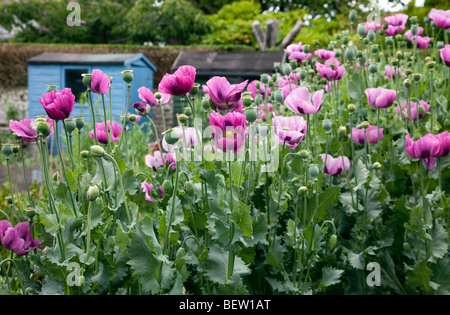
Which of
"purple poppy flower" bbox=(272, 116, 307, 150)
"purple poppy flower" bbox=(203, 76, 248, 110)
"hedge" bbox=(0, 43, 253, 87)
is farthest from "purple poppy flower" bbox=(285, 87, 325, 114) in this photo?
"hedge" bbox=(0, 43, 253, 87)

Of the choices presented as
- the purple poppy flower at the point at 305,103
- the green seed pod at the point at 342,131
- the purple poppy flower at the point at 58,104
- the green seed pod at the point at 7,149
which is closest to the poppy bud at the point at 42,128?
the purple poppy flower at the point at 58,104

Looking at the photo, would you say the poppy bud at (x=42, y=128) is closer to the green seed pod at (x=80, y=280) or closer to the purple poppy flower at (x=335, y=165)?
the green seed pod at (x=80, y=280)

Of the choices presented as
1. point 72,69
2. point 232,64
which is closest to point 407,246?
point 232,64

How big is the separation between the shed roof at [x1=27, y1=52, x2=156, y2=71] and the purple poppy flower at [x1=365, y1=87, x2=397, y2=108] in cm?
621

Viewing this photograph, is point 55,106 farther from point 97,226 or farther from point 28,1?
point 28,1

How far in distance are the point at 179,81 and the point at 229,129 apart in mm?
162

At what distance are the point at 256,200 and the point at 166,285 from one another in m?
0.38

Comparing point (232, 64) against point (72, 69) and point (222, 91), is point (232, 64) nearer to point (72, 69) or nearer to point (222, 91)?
point (72, 69)

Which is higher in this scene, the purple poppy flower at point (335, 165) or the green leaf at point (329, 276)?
the purple poppy flower at point (335, 165)

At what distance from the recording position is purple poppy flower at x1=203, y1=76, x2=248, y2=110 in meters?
1.05

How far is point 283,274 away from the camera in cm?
109

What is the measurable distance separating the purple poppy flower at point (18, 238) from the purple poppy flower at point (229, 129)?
1.84ft

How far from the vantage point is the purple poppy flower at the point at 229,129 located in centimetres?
100

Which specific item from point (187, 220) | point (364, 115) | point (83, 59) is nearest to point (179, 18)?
point (83, 59)
